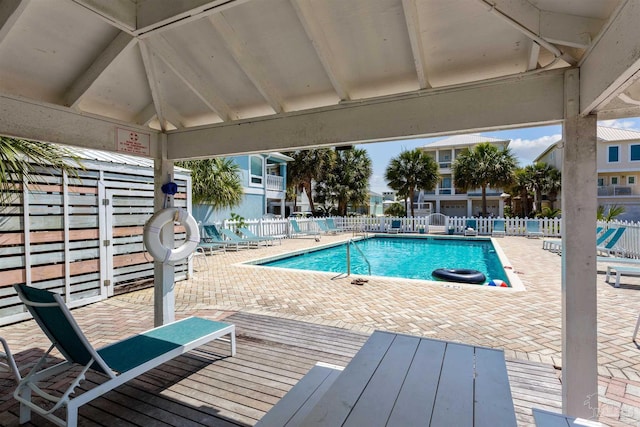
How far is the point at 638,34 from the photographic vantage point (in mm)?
1312

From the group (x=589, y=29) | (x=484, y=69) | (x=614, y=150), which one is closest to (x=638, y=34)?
(x=589, y=29)

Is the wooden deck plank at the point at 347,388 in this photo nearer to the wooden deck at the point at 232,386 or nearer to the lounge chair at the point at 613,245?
the wooden deck at the point at 232,386

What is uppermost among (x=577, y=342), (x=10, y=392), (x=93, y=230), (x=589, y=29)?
(x=589, y=29)

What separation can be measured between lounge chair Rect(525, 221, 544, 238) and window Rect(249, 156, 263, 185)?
13.5 meters

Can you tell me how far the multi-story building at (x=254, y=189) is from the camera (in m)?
13.8

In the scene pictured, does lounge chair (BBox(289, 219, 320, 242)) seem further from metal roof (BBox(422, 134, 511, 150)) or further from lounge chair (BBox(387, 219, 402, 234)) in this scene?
metal roof (BBox(422, 134, 511, 150))

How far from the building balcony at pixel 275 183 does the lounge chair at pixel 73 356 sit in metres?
17.0

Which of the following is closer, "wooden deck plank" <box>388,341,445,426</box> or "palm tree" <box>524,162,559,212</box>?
"wooden deck plank" <box>388,341,445,426</box>

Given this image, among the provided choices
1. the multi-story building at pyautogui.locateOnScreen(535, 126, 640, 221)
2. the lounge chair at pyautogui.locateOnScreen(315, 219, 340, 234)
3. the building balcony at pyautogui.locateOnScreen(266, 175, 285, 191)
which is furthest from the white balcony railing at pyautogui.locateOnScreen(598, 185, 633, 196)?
the building balcony at pyautogui.locateOnScreen(266, 175, 285, 191)

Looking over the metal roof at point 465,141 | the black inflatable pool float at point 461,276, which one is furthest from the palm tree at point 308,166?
the black inflatable pool float at point 461,276

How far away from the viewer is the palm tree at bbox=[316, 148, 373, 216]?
2356 centimetres

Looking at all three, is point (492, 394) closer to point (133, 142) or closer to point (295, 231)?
point (133, 142)

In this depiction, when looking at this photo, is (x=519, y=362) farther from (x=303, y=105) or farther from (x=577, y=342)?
(x=303, y=105)

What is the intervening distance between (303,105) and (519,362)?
323 centimetres
